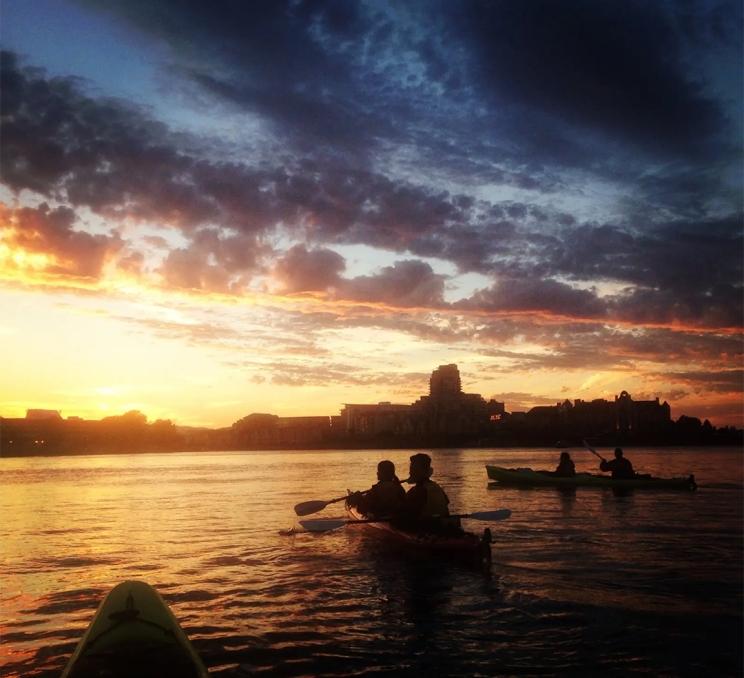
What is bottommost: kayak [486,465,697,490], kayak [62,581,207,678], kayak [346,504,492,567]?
kayak [486,465,697,490]

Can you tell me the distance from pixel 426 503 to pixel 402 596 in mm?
4125

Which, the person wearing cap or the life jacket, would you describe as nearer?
the person wearing cap

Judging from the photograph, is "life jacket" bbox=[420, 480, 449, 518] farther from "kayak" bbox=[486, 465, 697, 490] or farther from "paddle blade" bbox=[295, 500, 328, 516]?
"kayak" bbox=[486, 465, 697, 490]

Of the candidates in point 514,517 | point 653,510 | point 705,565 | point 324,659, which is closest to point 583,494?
point 653,510

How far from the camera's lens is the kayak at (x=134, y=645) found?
24.4 feet

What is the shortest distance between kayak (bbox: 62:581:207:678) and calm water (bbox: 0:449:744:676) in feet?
4.92

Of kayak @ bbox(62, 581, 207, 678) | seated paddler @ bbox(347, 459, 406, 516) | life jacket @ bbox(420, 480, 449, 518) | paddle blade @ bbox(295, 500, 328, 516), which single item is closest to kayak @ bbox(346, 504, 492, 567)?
life jacket @ bbox(420, 480, 449, 518)

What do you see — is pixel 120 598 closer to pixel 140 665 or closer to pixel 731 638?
pixel 140 665

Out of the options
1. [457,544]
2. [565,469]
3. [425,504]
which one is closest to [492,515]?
[425,504]

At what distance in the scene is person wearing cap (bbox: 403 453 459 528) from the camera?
55.8ft

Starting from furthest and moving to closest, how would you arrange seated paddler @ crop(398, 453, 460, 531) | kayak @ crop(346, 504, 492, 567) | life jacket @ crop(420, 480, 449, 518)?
life jacket @ crop(420, 480, 449, 518)
seated paddler @ crop(398, 453, 460, 531)
kayak @ crop(346, 504, 492, 567)

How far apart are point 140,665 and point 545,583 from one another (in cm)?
955

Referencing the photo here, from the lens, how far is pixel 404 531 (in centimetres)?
1764

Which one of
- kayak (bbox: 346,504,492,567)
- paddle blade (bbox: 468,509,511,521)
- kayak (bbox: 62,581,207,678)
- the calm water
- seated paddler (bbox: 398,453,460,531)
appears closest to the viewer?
kayak (bbox: 62,581,207,678)
